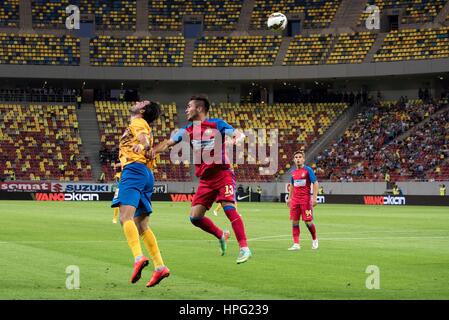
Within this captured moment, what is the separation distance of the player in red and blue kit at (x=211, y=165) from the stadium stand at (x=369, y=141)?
51464 millimetres

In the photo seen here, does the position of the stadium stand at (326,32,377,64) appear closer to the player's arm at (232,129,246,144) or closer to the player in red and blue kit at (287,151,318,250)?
the player in red and blue kit at (287,151,318,250)

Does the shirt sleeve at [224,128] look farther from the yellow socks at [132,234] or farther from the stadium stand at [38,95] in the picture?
the stadium stand at [38,95]

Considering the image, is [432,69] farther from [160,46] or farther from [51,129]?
[51,129]

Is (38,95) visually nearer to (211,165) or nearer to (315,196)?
(315,196)

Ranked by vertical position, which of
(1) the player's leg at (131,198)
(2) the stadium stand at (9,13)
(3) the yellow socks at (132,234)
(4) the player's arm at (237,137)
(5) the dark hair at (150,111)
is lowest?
(3) the yellow socks at (132,234)

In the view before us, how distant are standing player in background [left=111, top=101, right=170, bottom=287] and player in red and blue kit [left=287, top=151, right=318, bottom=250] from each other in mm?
8138

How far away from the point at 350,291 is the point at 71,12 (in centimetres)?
7232

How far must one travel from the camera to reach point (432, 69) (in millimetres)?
71625

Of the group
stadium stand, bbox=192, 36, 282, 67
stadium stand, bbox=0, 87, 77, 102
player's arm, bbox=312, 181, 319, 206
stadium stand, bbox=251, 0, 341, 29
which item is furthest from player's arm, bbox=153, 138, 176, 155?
stadium stand, bbox=0, 87, 77, 102

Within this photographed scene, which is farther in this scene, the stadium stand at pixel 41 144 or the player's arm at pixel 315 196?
the stadium stand at pixel 41 144

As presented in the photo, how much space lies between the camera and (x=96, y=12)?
81438mm

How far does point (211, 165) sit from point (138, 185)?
272 cm

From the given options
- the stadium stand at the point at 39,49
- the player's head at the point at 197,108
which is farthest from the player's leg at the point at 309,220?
the stadium stand at the point at 39,49

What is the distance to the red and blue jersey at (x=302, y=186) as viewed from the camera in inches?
814
